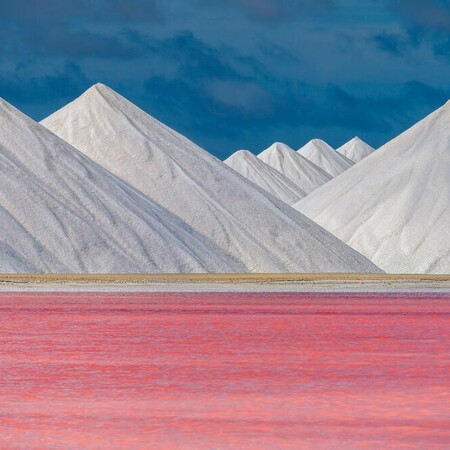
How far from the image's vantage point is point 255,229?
115 meters

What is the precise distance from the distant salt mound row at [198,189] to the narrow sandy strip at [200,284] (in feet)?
65.4

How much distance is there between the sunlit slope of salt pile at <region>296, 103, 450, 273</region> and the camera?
131m

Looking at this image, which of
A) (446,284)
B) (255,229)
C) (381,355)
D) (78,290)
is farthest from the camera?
(255,229)

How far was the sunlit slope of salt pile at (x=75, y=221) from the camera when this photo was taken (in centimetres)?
9488

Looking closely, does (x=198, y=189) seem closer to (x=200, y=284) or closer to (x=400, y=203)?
(x=400, y=203)

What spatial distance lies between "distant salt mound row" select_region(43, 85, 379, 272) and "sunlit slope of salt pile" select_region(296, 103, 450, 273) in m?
14.2

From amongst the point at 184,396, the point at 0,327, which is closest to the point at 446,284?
the point at 0,327

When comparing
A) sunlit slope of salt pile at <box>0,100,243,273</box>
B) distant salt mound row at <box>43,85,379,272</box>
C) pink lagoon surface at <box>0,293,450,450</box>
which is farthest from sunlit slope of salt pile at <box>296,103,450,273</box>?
pink lagoon surface at <box>0,293,450,450</box>

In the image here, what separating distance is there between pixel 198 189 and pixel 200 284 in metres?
42.8

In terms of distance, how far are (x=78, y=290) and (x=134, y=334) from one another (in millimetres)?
35676

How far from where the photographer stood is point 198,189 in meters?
121

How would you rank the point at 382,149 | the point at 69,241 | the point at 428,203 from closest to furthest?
1. the point at 69,241
2. the point at 428,203
3. the point at 382,149

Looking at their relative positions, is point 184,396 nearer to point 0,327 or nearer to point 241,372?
point 241,372

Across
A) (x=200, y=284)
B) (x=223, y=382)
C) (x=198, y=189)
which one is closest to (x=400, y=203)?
(x=198, y=189)
